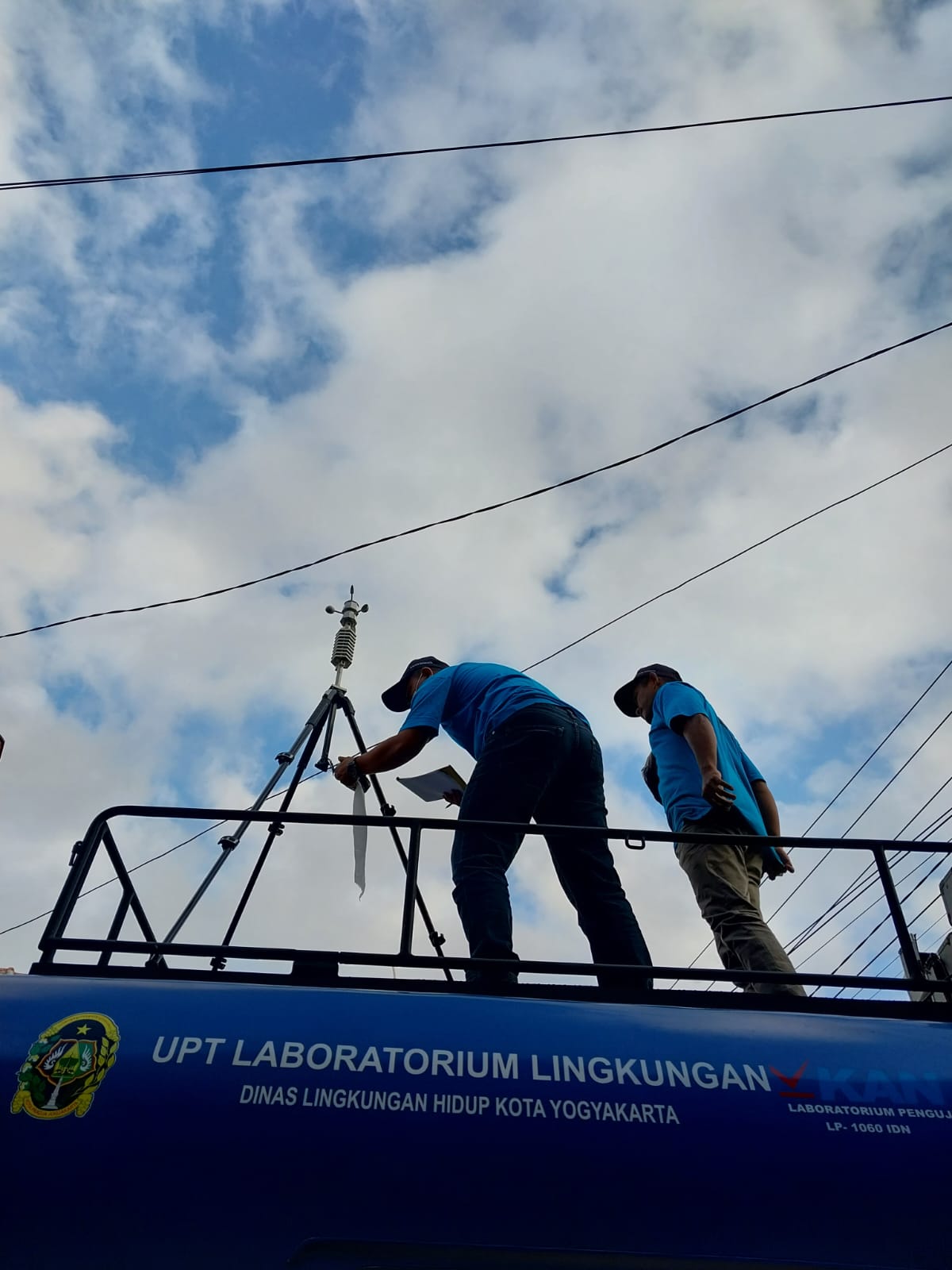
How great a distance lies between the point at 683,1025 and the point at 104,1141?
73.3 inches

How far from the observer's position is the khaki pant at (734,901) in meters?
4.00

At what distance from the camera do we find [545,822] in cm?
472

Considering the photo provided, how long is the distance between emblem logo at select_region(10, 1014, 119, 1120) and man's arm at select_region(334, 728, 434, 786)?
1749 mm

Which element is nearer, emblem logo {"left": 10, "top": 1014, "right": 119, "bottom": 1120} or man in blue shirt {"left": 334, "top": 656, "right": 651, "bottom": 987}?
emblem logo {"left": 10, "top": 1014, "right": 119, "bottom": 1120}

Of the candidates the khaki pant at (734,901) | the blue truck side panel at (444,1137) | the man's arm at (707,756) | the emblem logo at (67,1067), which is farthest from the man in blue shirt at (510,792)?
the emblem logo at (67,1067)

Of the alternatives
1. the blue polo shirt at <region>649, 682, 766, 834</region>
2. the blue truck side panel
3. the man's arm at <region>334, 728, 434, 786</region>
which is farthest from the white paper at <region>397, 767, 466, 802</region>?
the blue truck side panel

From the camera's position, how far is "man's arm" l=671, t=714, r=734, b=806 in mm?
4312

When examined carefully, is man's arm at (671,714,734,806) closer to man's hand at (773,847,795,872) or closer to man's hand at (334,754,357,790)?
man's hand at (773,847,795,872)

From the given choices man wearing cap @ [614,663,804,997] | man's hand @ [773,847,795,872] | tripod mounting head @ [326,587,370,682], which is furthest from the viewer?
tripod mounting head @ [326,587,370,682]

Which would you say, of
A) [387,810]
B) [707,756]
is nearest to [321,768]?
[387,810]

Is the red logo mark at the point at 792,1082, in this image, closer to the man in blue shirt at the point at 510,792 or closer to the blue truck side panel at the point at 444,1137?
the blue truck side panel at the point at 444,1137

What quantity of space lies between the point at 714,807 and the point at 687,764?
357 mm

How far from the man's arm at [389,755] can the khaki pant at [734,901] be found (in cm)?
136

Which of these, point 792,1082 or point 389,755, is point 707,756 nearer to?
point 389,755
